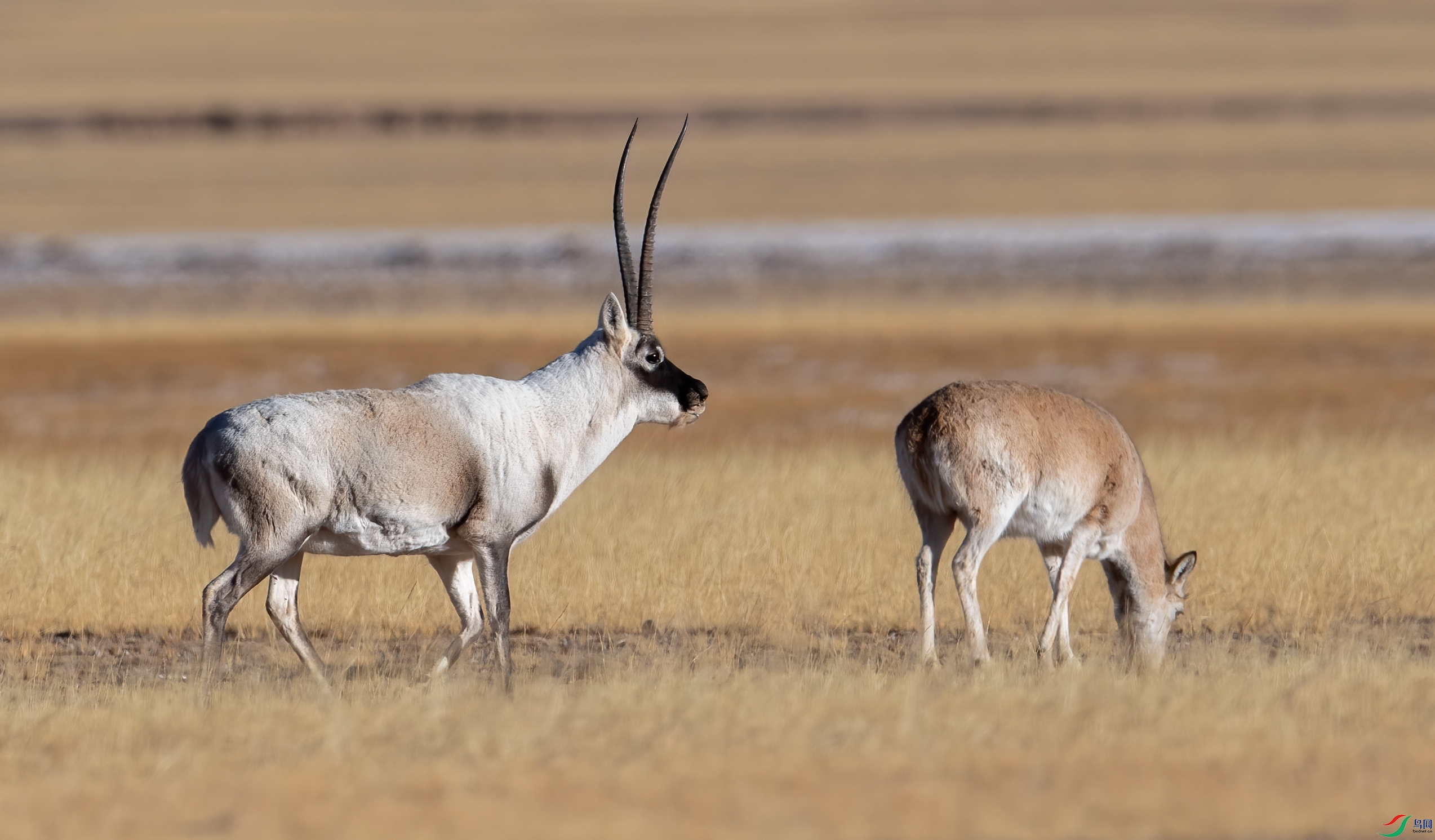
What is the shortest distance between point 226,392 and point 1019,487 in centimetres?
1542

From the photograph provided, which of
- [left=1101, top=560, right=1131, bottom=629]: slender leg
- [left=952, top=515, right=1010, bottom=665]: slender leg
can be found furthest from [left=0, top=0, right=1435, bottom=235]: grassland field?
[left=952, top=515, right=1010, bottom=665]: slender leg

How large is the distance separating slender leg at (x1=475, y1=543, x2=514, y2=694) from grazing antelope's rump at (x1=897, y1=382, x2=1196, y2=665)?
7.06 feet

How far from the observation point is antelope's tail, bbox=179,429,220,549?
30.0ft

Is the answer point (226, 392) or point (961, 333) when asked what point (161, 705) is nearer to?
point (226, 392)

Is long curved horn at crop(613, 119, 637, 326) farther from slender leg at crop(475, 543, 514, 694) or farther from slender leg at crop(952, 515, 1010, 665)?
slender leg at crop(952, 515, 1010, 665)

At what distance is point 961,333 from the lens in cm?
2650

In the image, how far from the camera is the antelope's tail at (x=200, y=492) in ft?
30.0

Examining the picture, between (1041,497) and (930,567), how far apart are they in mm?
711

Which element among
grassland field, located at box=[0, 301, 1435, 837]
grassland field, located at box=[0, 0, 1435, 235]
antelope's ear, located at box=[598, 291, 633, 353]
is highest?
grassland field, located at box=[0, 0, 1435, 235]

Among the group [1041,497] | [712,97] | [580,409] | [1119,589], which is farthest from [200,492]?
[712,97]

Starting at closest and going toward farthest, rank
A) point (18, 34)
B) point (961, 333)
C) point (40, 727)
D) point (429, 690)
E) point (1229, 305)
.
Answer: point (40, 727), point (429, 690), point (961, 333), point (1229, 305), point (18, 34)

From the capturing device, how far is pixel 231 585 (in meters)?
9.08

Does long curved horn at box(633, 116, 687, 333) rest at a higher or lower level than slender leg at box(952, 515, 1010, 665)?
higher

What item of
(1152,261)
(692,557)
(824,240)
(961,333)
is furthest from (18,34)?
(692,557)
